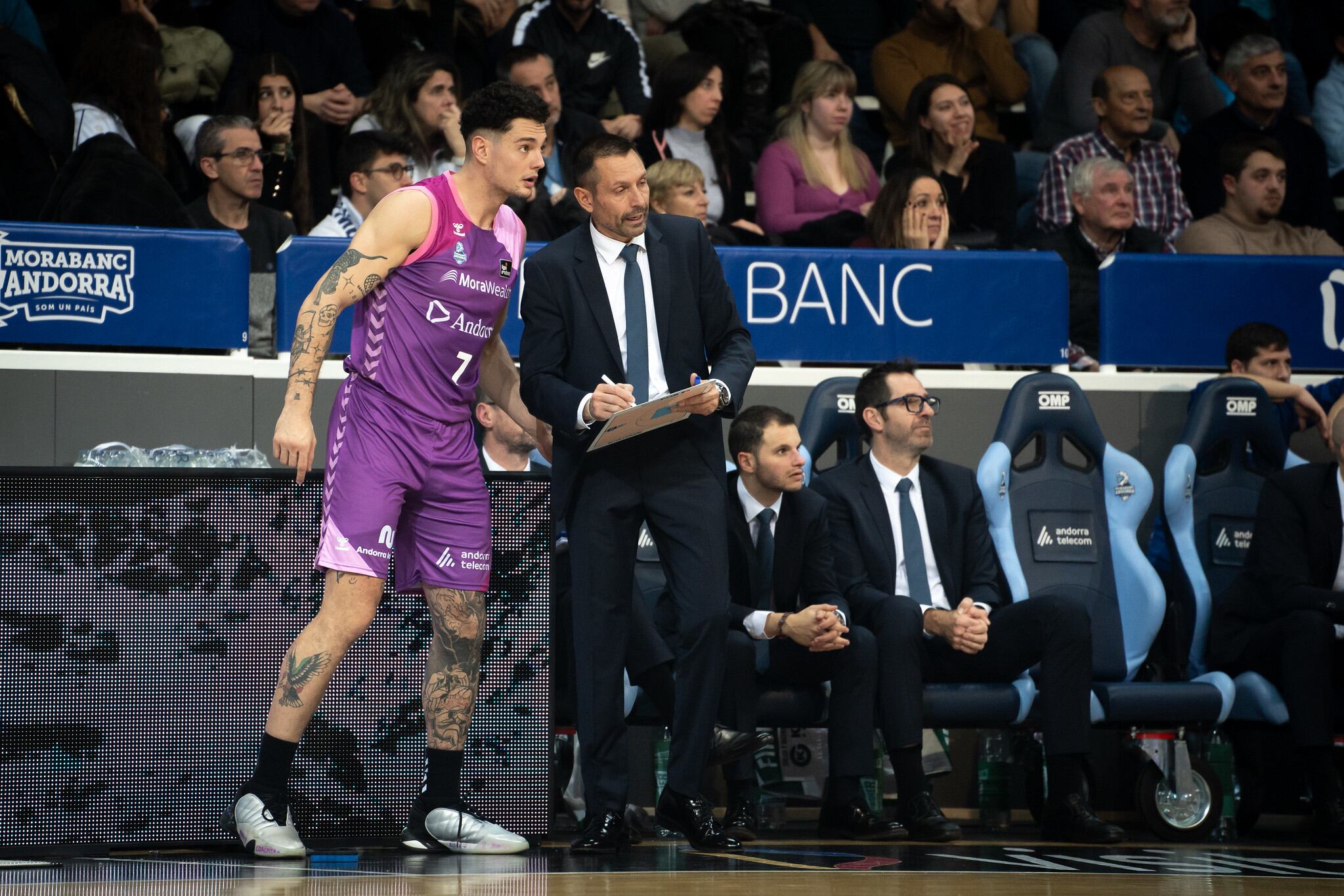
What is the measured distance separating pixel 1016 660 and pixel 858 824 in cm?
88

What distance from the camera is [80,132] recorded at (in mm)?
6938

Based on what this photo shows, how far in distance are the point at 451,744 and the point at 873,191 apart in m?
4.39

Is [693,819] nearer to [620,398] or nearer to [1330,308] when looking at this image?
[620,398]

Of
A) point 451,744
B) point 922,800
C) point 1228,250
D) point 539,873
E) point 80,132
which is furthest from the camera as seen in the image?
point 1228,250

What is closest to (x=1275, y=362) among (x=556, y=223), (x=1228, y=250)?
(x=1228, y=250)

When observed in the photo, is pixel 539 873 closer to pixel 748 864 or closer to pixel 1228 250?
pixel 748 864

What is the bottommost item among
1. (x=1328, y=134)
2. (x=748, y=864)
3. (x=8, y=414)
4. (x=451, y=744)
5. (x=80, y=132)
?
(x=748, y=864)

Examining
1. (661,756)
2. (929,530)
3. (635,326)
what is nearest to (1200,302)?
(929,530)

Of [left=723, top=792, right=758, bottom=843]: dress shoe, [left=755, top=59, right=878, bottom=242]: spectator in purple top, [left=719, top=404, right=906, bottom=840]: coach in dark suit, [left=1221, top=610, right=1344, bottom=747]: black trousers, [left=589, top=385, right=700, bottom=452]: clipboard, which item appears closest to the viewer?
[left=589, top=385, right=700, bottom=452]: clipboard

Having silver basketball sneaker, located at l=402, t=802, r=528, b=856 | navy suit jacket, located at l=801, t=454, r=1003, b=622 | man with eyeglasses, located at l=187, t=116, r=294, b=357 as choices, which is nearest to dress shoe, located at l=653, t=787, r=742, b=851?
silver basketball sneaker, located at l=402, t=802, r=528, b=856

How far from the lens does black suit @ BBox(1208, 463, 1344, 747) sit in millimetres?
5613

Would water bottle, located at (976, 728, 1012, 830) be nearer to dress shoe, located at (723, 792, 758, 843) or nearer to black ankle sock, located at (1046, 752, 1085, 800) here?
black ankle sock, located at (1046, 752, 1085, 800)

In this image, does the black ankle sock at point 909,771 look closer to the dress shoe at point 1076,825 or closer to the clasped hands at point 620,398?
the dress shoe at point 1076,825

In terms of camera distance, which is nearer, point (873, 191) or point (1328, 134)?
point (873, 191)
